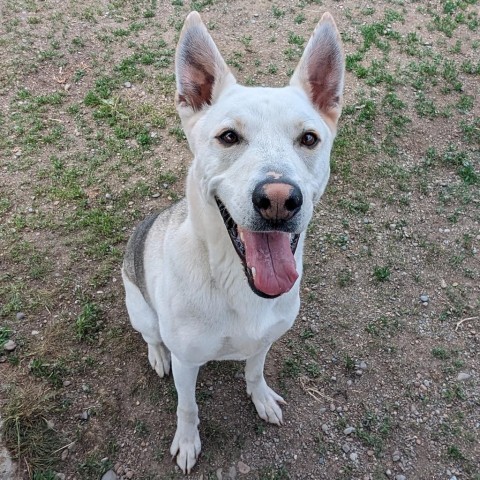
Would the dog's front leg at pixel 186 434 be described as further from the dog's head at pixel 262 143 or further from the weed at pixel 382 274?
the weed at pixel 382 274

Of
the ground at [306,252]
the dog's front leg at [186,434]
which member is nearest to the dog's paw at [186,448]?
the dog's front leg at [186,434]

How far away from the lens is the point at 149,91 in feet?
21.8

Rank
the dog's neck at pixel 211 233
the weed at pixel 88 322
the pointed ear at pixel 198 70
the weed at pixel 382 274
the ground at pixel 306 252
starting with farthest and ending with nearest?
the weed at pixel 382 274 → the weed at pixel 88 322 → the ground at pixel 306 252 → the pointed ear at pixel 198 70 → the dog's neck at pixel 211 233

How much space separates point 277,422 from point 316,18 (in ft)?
22.3

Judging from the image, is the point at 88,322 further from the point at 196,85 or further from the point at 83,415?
the point at 196,85

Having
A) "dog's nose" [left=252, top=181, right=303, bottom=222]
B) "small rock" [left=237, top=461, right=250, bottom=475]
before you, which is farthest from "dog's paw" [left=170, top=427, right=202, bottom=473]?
"dog's nose" [left=252, top=181, right=303, bottom=222]

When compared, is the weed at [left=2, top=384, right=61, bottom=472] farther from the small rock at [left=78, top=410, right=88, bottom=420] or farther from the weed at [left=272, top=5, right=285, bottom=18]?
the weed at [left=272, top=5, right=285, bottom=18]

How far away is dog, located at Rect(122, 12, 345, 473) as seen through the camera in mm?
2391

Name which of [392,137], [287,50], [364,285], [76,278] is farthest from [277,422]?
[287,50]

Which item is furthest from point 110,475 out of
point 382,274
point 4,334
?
point 382,274

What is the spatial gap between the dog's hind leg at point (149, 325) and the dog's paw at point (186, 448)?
602 mm

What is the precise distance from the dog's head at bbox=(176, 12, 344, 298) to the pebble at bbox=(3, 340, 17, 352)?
264cm

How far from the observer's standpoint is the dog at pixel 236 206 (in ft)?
7.84

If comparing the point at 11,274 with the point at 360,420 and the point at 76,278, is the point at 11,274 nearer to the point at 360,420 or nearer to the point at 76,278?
the point at 76,278
